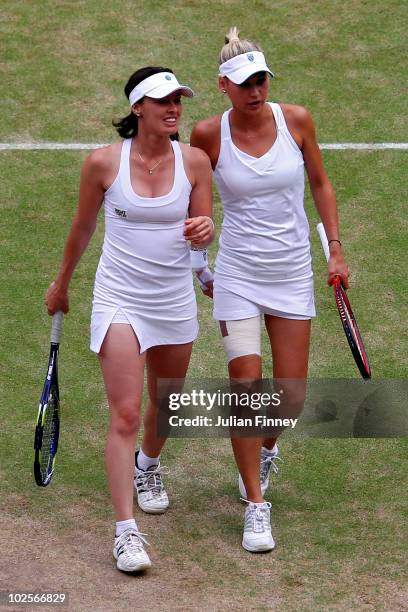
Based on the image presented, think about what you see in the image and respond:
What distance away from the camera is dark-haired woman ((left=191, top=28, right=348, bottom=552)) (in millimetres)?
7199

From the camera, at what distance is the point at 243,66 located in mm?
7105

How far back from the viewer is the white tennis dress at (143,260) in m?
6.89

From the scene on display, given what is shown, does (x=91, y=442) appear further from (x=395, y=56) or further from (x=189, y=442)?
(x=395, y=56)

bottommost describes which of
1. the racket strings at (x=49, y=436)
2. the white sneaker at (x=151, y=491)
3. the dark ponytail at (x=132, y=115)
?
the white sneaker at (x=151, y=491)

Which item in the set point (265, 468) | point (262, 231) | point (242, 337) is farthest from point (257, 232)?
point (265, 468)

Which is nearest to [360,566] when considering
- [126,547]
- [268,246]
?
[126,547]

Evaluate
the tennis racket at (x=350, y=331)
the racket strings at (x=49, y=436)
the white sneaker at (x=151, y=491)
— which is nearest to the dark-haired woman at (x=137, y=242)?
the racket strings at (x=49, y=436)

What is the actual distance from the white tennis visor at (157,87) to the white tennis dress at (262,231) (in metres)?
0.51

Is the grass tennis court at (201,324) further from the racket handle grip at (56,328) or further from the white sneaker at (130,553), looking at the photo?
the racket handle grip at (56,328)

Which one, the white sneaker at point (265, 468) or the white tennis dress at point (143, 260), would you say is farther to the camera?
the white sneaker at point (265, 468)

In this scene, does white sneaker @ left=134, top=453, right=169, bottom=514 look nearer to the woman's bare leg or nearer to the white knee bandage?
the woman's bare leg

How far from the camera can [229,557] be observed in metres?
7.18

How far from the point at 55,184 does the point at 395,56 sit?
3.39 meters

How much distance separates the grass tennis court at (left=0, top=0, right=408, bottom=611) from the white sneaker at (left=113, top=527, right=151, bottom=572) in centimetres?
8
